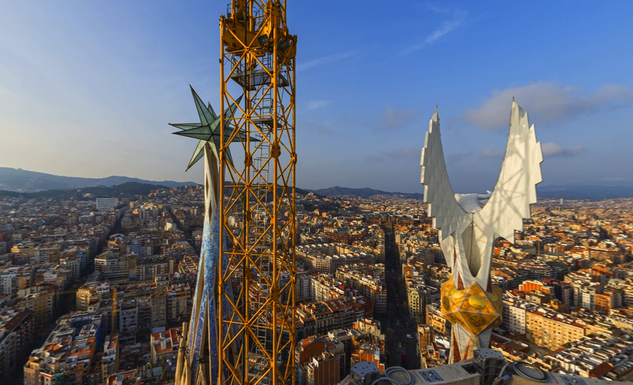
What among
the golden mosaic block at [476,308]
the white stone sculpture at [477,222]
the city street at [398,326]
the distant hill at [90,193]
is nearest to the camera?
the white stone sculpture at [477,222]

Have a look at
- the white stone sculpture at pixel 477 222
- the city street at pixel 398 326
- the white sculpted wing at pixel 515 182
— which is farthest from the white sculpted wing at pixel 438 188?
the city street at pixel 398 326

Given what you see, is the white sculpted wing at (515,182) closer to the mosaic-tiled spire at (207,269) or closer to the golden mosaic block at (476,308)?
the golden mosaic block at (476,308)

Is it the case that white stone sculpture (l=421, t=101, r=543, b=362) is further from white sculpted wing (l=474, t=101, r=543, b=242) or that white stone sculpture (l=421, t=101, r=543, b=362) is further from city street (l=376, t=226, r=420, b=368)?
A: city street (l=376, t=226, r=420, b=368)

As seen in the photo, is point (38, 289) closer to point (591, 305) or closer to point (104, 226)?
point (104, 226)

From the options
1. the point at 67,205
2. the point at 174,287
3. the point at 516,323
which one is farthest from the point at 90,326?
the point at 67,205

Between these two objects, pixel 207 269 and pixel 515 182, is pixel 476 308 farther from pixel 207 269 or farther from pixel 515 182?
pixel 207 269

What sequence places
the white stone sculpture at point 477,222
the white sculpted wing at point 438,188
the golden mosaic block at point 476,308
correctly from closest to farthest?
1. the white sculpted wing at point 438,188
2. the white stone sculpture at point 477,222
3. the golden mosaic block at point 476,308

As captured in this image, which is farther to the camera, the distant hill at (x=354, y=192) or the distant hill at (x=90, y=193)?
the distant hill at (x=354, y=192)
